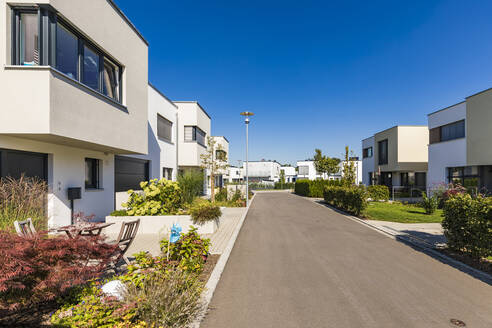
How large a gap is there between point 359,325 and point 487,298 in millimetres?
2529

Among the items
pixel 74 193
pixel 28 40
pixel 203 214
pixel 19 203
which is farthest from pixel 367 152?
pixel 19 203

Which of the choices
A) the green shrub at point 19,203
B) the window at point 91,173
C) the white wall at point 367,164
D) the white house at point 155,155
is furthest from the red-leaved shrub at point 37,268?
the white wall at point 367,164

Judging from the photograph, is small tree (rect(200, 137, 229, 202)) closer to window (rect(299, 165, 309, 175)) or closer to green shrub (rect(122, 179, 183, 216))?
green shrub (rect(122, 179, 183, 216))

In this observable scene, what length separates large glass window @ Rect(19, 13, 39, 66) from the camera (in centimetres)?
554

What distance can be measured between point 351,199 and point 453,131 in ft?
34.7

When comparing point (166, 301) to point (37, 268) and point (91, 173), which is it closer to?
point (37, 268)

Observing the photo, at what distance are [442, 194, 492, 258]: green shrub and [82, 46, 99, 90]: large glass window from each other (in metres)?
10.4

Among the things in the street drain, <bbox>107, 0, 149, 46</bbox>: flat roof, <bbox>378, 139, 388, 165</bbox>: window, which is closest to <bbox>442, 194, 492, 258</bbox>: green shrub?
the street drain

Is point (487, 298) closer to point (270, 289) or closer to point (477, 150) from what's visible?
point (270, 289)

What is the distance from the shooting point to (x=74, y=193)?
750 cm

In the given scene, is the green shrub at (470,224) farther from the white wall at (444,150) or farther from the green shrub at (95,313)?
the white wall at (444,150)

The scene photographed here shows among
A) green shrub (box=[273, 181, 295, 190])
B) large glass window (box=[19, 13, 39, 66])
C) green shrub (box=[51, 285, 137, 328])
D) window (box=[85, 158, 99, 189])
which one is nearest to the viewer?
green shrub (box=[51, 285, 137, 328])

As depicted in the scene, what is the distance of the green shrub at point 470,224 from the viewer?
16.6 ft

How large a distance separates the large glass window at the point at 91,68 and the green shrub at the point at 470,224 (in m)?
10.4
